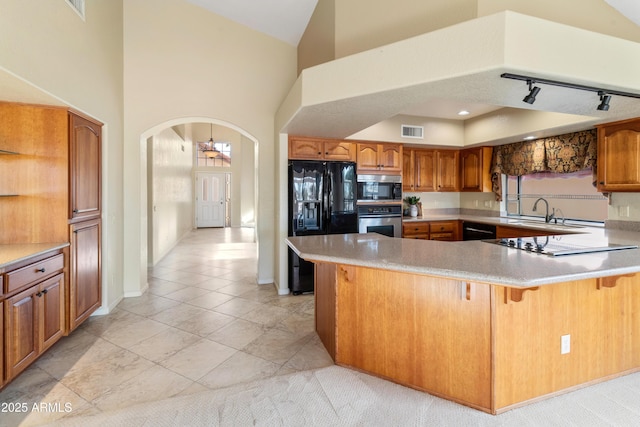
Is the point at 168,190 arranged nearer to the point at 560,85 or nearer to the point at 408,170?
the point at 408,170

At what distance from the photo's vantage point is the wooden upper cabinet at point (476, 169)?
5039 mm

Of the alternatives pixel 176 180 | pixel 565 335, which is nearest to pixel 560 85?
pixel 565 335

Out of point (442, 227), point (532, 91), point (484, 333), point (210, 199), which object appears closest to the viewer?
point (484, 333)

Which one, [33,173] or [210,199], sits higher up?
[210,199]

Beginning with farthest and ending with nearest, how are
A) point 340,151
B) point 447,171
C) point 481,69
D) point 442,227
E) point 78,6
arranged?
1. point 447,171
2. point 442,227
3. point 340,151
4. point 78,6
5. point 481,69

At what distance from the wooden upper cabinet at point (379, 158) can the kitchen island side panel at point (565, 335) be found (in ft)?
9.59

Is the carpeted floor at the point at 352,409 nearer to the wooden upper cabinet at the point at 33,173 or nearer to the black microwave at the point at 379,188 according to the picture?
the wooden upper cabinet at the point at 33,173

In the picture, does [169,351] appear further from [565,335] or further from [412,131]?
[412,131]

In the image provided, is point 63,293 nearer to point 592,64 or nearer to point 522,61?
point 522,61

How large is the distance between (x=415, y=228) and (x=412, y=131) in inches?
60.2

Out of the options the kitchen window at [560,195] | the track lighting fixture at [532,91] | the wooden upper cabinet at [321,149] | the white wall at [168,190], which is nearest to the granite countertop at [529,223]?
the kitchen window at [560,195]

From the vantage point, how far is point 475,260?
6.15ft

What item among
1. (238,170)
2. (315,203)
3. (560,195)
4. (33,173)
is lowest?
(315,203)

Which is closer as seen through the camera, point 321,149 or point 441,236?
→ point 321,149
